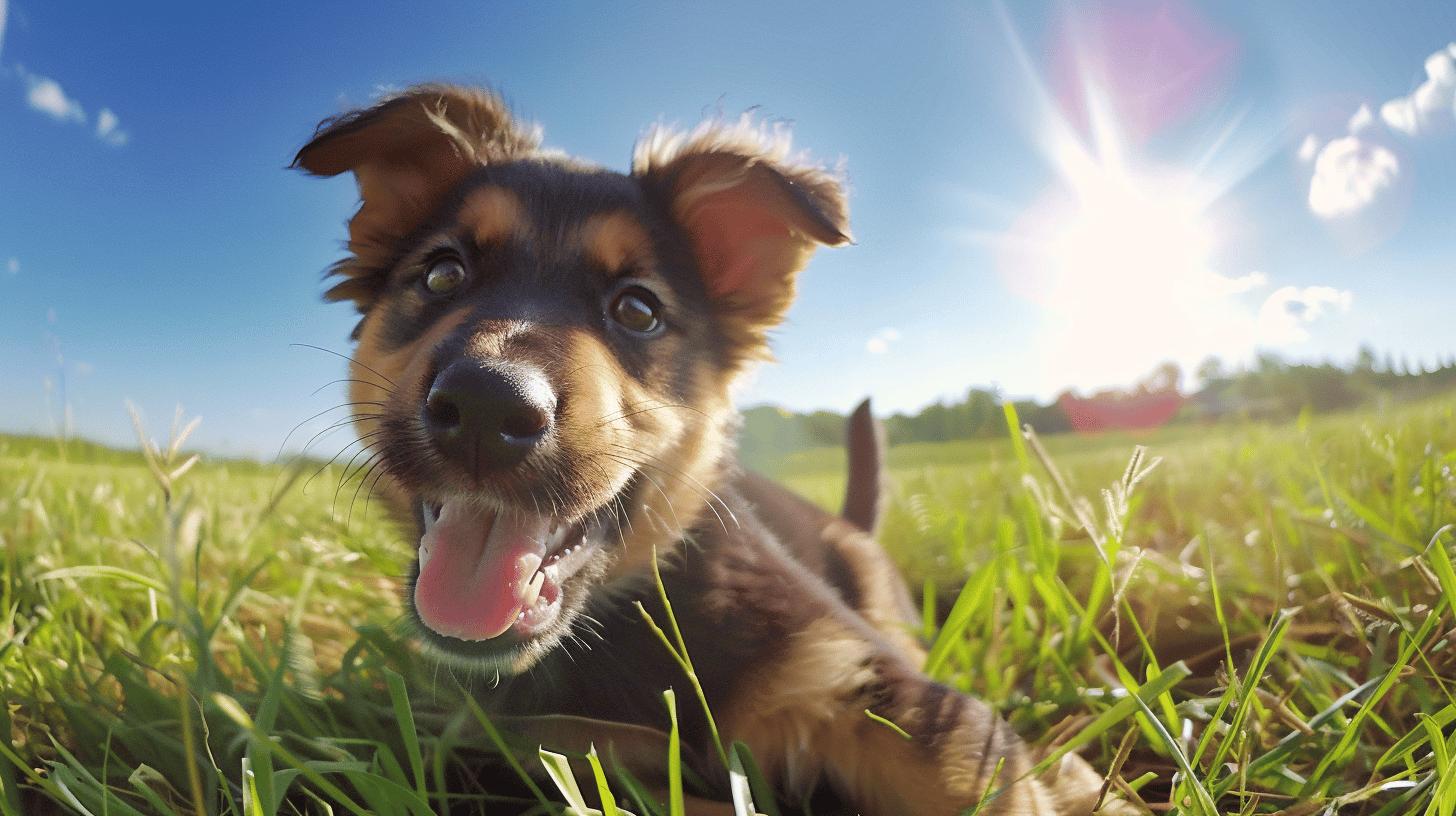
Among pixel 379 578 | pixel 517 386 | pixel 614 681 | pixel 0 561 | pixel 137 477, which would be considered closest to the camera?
pixel 517 386

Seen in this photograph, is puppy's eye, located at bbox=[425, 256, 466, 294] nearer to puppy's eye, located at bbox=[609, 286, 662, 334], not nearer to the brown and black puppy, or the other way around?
the brown and black puppy

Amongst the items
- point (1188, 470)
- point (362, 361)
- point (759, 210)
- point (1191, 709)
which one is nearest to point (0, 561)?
point (362, 361)

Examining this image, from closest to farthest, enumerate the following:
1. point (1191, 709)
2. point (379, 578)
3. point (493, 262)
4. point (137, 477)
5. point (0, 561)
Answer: point (1191, 709)
point (493, 262)
point (0, 561)
point (379, 578)
point (137, 477)

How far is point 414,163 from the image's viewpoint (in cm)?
292

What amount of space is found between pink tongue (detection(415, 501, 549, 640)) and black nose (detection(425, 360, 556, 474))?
265 mm

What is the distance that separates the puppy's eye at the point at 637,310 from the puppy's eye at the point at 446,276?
0.49 meters

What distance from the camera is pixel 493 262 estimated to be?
2486 millimetres

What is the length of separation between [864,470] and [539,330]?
2838 millimetres

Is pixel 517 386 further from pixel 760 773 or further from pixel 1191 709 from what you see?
pixel 1191 709

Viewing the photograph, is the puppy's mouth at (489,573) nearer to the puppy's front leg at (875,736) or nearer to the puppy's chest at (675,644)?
the puppy's chest at (675,644)

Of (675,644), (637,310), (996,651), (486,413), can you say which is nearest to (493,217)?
(637,310)

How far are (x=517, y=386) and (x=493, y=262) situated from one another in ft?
2.70

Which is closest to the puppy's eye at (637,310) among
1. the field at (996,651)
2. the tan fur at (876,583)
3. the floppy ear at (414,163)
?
the floppy ear at (414,163)

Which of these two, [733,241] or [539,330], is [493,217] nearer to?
[539,330]
